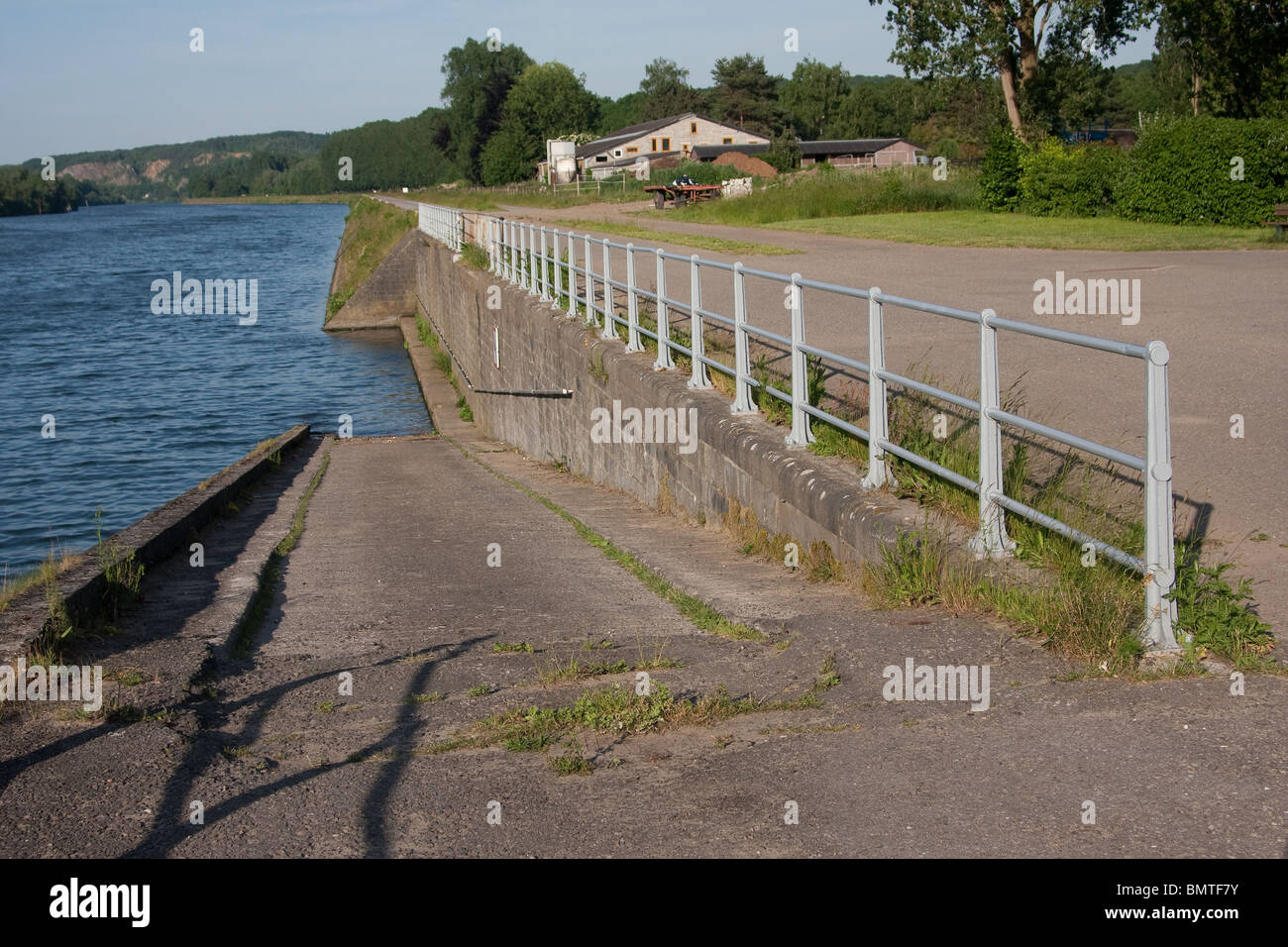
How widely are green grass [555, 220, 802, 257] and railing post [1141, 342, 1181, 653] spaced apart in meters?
17.8

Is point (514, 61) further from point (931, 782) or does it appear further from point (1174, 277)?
point (931, 782)

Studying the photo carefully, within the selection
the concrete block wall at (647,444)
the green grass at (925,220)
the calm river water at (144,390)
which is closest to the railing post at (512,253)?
the concrete block wall at (647,444)

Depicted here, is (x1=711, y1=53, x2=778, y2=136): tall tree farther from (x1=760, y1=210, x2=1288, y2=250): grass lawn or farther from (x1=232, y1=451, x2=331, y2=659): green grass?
(x1=232, y1=451, x2=331, y2=659): green grass

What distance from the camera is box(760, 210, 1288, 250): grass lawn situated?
20734 millimetres

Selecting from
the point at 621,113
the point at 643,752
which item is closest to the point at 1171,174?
the point at 643,752

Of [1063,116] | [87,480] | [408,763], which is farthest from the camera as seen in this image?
[1063,116]

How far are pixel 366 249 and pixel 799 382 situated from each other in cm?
5362

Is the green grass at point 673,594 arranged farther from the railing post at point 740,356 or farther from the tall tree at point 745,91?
the tall tree at point 745,91

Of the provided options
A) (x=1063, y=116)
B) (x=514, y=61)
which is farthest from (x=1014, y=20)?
(x=514, y=61)

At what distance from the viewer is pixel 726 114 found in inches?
4830

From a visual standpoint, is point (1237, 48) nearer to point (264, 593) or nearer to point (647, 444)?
point (647, 444)

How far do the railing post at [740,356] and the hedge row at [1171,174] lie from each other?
1797cm

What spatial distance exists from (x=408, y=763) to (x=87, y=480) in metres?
22.2

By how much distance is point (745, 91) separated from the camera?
407 feet
